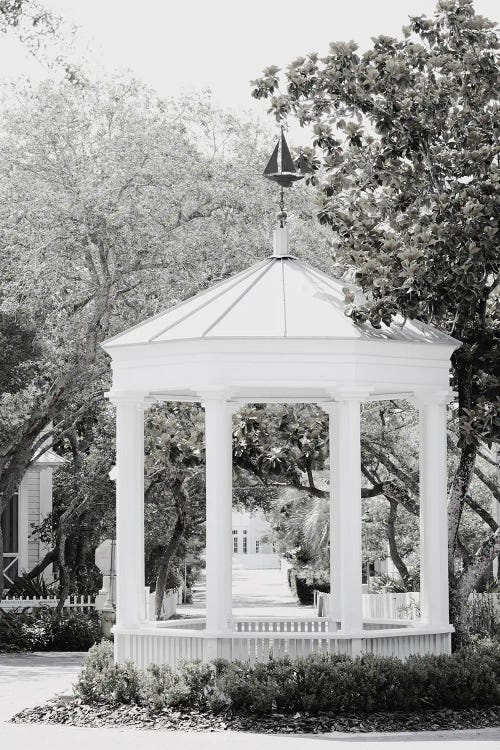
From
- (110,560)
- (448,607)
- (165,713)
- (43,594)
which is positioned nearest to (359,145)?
(448,607)

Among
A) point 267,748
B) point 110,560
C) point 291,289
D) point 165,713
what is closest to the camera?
point 267,748

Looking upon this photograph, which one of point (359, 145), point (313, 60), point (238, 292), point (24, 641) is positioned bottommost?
point (24, 641)

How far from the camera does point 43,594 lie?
93.6 ft

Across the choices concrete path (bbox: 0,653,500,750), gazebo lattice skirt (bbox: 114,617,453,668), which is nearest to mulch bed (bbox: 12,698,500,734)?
concrete path (bbox: 0,653,500,750)

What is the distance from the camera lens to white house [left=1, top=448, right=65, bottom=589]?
34375 mm

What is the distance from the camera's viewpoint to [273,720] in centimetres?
1373

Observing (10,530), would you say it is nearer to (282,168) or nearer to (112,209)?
(112,209)

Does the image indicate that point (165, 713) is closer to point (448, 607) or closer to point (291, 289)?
point (448, 607)

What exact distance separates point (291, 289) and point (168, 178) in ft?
29.4

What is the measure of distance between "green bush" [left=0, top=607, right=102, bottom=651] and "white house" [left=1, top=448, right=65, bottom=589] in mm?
6978

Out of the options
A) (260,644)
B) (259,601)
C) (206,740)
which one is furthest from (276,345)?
(259,601)

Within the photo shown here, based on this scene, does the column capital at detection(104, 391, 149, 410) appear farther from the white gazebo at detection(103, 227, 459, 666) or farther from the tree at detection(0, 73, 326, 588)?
the tree at detection(0, 73, 326, 588)

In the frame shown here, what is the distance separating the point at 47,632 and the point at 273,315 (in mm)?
12596

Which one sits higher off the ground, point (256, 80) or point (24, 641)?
point (256, 80)
